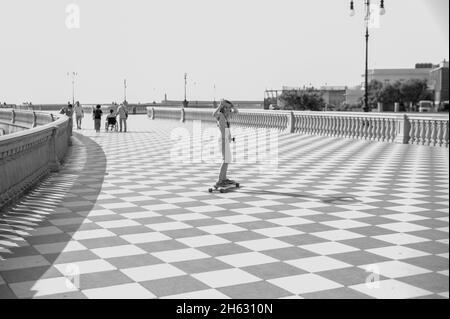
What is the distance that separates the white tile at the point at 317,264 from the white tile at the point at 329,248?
0.27m

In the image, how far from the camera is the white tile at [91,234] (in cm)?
744

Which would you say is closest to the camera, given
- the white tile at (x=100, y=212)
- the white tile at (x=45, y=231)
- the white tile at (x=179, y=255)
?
the white tile at (x=179, y=255)

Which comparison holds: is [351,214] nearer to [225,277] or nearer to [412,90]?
[225,277]

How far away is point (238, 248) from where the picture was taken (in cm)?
695

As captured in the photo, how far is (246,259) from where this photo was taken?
648 centimetres

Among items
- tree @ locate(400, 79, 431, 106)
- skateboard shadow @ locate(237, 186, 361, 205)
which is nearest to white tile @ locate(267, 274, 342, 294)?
skateboard shadow @ locate(237, 186, 361, 205)

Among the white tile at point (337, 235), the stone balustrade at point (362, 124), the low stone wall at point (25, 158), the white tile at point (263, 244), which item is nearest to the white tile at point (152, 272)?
the white tile at point (263, 244)

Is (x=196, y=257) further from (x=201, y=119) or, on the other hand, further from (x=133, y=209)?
(x=201, y=119)

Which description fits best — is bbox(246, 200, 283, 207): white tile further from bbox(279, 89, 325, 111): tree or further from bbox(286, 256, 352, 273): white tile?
bbox(279, 89, 325, 111): tree

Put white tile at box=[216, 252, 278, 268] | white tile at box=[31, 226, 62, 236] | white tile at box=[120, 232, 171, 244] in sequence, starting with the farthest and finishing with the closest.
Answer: white tile at box=[31, 226, 62, 236] → white tile at box=[120, 232, 171, 244] → white tile at box=[216, 252, 278, 268]

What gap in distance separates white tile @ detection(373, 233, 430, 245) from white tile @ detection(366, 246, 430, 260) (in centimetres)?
28

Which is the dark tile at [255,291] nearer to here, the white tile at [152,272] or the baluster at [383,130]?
the white tile at [152,272]

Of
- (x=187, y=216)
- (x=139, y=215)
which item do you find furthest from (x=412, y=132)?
(x=139, y=215)

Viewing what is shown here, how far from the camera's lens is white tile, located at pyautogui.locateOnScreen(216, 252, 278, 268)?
631cm
